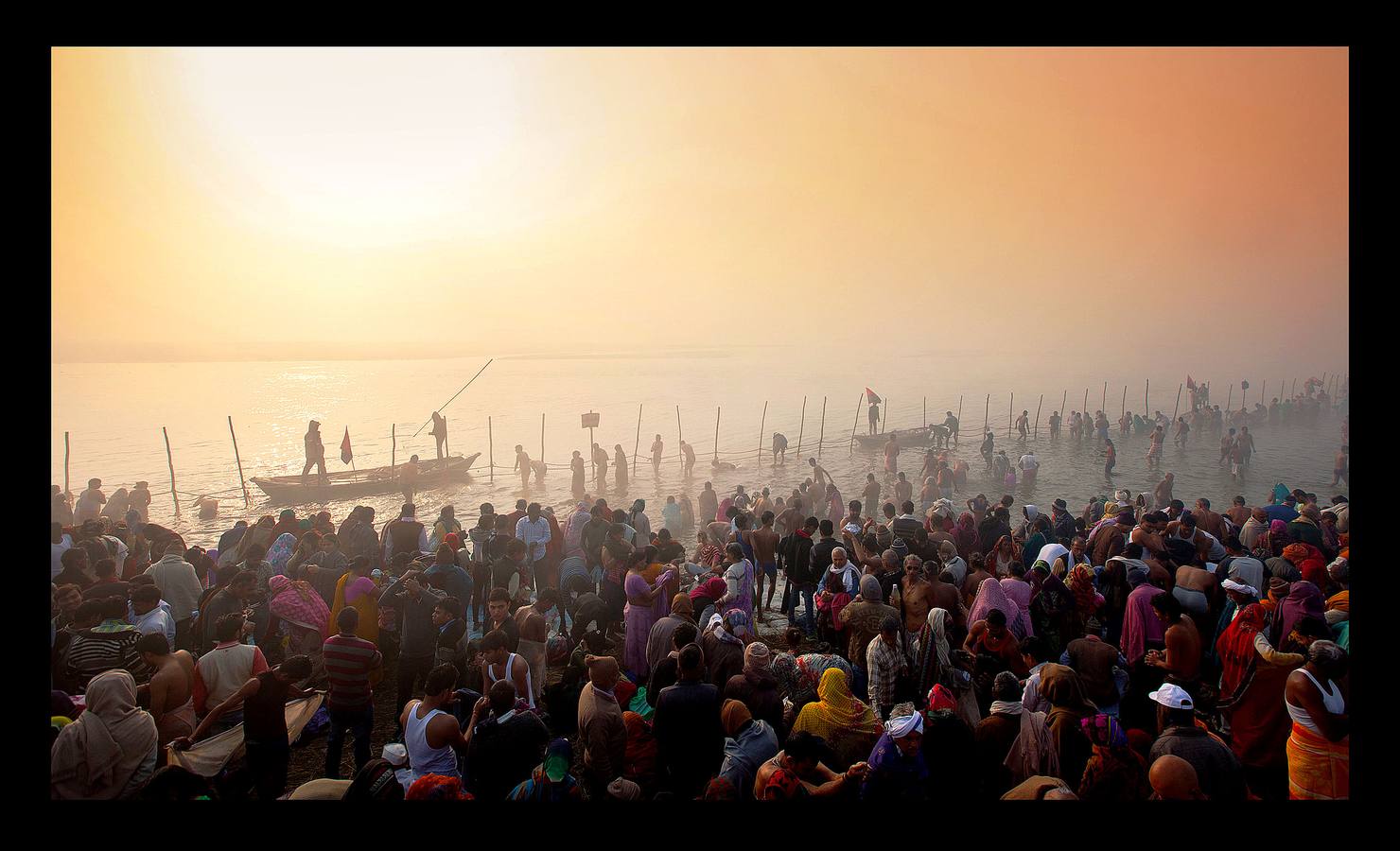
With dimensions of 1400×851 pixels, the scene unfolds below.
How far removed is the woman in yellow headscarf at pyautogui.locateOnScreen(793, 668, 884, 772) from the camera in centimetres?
473

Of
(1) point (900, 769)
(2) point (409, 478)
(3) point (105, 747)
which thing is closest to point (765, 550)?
(1) point (900, 769)

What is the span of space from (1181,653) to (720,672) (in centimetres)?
396

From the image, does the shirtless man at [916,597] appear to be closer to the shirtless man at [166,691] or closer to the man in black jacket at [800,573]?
the man in black jacket at [800,573]

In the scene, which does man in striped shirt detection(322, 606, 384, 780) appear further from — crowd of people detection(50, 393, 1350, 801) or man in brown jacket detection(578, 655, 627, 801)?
man in brown jacket detection(578, 655, 627, 801)

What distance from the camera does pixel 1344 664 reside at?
4250 mm

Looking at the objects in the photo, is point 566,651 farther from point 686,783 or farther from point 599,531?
point 599,531

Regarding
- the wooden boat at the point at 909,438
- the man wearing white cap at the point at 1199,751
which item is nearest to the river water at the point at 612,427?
the wooden boat at the point at 909,438

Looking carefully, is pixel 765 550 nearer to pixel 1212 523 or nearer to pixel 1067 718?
pixel 1067 718

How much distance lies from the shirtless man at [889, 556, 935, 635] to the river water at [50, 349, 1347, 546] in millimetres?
6639

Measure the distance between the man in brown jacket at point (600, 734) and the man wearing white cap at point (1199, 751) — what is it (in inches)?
135

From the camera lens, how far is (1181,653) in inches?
225

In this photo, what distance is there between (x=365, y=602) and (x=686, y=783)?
4.35 m

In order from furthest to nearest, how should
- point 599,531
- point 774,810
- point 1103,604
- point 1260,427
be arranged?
point 1260,427 < point 599,531 < point 1103,604 < point 774,810
